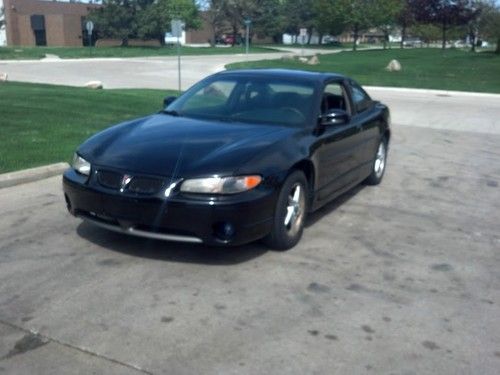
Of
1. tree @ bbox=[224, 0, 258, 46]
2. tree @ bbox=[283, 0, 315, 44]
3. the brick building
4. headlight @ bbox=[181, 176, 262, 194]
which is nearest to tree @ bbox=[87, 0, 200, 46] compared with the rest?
the brick building

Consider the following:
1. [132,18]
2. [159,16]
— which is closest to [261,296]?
[159,16]

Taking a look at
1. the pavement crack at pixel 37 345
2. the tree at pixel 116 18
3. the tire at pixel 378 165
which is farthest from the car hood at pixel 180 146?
the tree at pixel 116 18

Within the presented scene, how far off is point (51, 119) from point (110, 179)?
6651mm

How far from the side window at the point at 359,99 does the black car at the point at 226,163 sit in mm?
314

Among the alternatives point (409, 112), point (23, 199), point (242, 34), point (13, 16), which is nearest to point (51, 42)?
point (13, 16)

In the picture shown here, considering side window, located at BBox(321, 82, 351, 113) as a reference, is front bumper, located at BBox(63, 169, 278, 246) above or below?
below

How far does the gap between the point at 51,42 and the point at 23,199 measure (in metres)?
69.8

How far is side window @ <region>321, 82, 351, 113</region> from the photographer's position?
6.17 metres

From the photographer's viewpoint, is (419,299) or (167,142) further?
(167,142)

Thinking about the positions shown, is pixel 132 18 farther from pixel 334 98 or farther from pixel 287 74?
pixel 334 98

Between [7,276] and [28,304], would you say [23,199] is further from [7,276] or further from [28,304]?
[28,304]

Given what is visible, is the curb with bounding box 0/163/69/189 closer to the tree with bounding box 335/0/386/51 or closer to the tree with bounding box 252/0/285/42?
the tree with bounding box 335/0/386/51

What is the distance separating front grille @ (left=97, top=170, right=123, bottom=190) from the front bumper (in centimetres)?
5

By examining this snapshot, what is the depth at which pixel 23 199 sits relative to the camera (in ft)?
21.5
